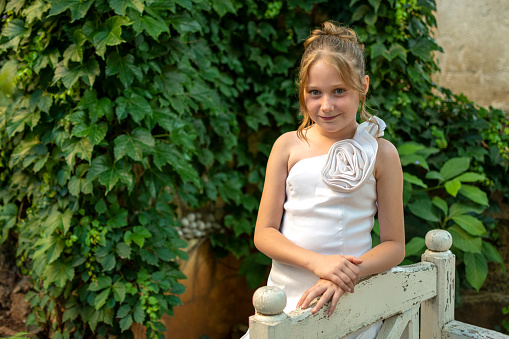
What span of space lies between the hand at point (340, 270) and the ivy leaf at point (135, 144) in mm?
1116

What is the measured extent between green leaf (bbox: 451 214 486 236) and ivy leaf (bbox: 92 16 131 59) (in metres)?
1.84

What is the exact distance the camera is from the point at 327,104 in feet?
3.72

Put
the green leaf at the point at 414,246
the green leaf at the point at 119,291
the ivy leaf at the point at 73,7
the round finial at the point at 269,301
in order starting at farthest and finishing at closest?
the green leaf at the point at 414,246 < the green leaf at the point at 119,291 < the ivy leaf at the point at 73,7 < the round finial at the point at 269,301

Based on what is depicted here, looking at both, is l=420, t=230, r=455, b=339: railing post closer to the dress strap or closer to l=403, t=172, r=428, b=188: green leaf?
the dress strap

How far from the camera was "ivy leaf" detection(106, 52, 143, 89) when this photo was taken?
1944mm

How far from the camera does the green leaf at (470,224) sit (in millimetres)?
2471

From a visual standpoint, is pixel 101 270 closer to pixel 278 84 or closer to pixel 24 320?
pixel 24 320

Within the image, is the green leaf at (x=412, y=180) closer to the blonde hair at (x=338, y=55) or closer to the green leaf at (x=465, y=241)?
the green leaf at (x=465, y=241)

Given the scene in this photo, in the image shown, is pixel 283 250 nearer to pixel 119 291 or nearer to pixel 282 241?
pixel 282 241

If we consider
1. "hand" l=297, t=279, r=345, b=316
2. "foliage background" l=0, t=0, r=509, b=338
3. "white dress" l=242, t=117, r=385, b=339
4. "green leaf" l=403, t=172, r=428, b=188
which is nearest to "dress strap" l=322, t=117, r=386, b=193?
"white dress" l=242, t=117, r=385, b=339

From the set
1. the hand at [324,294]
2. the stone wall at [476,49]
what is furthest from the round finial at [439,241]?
the stone wall at [476,49]

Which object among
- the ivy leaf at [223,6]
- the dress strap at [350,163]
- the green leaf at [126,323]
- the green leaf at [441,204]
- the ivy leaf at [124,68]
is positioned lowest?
the green leaf at [126,323]

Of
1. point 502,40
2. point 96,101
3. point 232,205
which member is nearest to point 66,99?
point 96,101

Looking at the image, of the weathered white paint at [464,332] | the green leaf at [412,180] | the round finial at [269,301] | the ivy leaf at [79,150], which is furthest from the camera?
the green leaf at [412,180]
